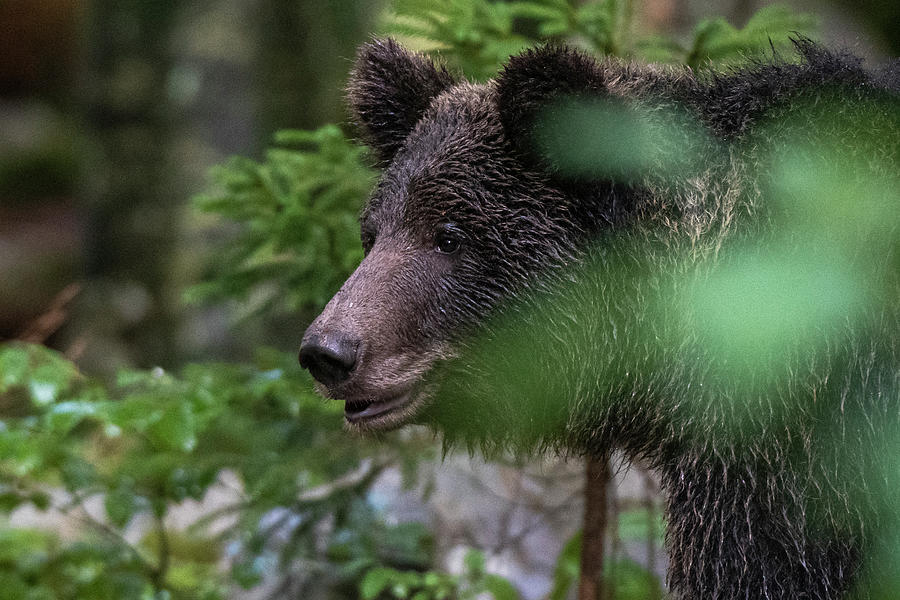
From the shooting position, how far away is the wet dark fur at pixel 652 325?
215 cm

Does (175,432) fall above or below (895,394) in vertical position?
below

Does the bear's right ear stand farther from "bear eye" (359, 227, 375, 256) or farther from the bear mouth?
the bear mouth

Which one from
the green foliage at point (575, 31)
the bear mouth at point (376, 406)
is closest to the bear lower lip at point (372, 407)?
the bear mouth at point (376, 406)

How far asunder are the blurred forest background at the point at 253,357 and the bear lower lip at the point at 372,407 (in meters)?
0.45

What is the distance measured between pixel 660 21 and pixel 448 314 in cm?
498

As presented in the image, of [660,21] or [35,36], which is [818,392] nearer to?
[660,21]

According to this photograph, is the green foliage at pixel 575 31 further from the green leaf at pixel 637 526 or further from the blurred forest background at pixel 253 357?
the green leaf at pixel 637 526

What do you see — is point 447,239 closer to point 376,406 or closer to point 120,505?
point 376,406

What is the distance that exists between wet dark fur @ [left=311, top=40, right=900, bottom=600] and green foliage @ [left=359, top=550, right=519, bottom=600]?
106 cm

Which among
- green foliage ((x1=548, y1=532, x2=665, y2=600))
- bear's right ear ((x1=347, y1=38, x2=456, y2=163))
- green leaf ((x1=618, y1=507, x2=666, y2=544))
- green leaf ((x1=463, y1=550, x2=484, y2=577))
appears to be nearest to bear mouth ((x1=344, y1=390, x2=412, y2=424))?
bear's right ear ((x1=347, y1=38, x2=456, y2=163))

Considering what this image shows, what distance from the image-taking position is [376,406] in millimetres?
2305

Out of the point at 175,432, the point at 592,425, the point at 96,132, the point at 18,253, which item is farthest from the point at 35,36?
the point at 592,425

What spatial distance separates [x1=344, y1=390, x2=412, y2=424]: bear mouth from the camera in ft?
7.55

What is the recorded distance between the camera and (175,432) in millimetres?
3014
